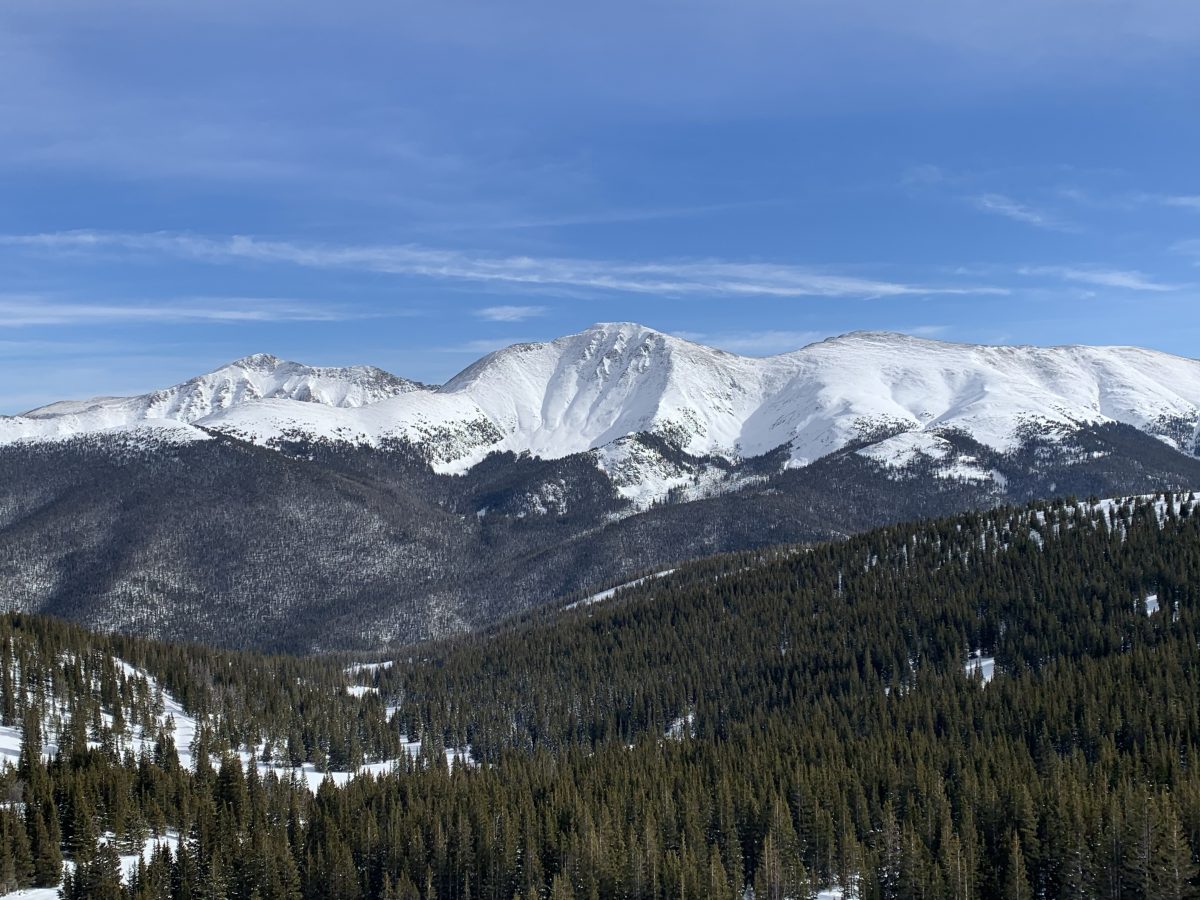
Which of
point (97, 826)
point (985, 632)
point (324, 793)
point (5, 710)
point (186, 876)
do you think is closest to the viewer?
point (186, 876)

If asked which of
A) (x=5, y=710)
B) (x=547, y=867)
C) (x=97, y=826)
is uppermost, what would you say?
(x=5, y=710)

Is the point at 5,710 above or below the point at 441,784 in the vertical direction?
above

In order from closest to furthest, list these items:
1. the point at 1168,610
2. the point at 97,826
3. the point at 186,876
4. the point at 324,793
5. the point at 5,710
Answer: the point at 186,876 < the point at 97,826 < the point at 324,793 < the point at 5,710 < the point at 1168,610

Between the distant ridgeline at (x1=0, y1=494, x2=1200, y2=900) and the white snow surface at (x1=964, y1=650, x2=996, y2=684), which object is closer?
the distant ridgeline at (x1=0, y1=494, x2=1200, y2=900)

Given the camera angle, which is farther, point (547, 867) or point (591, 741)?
point (591, 741)

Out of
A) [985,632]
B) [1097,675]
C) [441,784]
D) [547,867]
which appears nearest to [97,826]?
[441,784]

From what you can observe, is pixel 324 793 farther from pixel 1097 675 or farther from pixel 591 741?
pixel 1097 675

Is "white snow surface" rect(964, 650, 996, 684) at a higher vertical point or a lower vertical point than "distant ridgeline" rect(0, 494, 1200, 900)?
higher

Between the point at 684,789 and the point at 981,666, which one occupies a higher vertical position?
the point at 981,666

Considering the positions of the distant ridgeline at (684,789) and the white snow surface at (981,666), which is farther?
the white snow surface at (981,666)

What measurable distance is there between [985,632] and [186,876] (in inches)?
5760

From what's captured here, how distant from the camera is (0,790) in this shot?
111m

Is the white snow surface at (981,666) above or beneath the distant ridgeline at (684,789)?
above

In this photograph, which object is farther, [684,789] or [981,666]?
[981,666]
